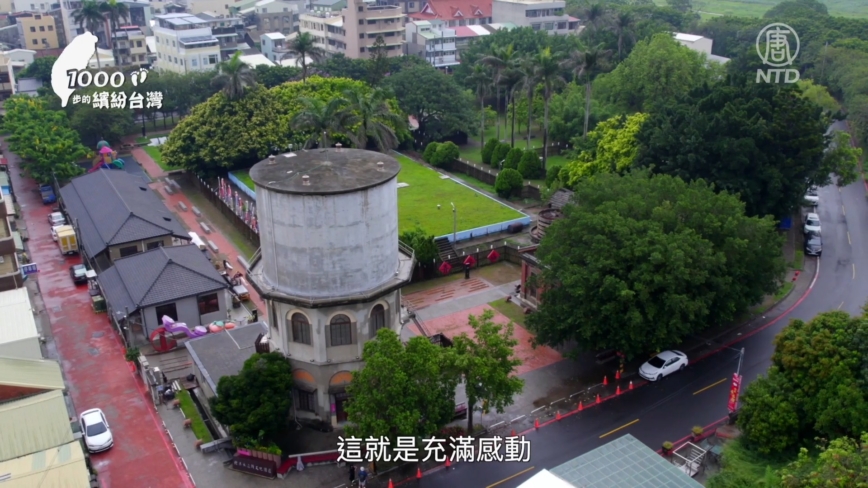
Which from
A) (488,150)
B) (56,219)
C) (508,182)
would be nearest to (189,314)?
(56,219)

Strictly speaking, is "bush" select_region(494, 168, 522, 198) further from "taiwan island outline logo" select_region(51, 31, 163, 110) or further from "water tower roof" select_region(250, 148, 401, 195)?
"taiwan island outline logo" select_region(51, 31, 163, 110)

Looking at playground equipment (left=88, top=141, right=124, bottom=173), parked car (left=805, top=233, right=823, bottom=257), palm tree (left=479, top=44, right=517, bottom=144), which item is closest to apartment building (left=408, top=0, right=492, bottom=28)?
palm tree (left=479, top=44, right=517, bottom=144)

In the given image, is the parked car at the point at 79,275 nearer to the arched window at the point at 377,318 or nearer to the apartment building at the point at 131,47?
the arched window at the point at 377,318

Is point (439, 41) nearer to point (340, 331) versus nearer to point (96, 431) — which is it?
point (340, 331)

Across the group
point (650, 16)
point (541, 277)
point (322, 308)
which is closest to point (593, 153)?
point (541, 277)

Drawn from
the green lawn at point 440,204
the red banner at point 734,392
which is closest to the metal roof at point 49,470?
the red banner at point 734,392

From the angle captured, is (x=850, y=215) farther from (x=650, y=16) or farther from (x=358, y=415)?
(x=650, y=16)
